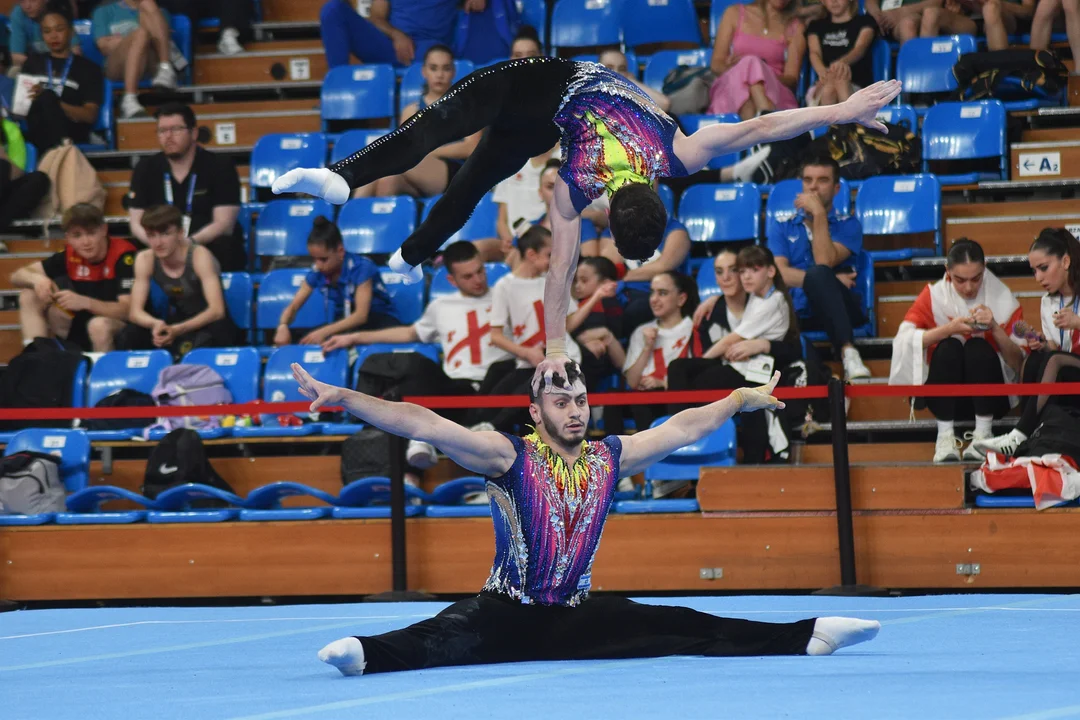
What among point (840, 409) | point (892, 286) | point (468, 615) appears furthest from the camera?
point (892, 286)

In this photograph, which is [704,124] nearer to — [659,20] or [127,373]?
[659,20]

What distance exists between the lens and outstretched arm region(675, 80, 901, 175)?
4.93 m

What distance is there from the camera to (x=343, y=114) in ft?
34.3

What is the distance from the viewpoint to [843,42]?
31.6ft

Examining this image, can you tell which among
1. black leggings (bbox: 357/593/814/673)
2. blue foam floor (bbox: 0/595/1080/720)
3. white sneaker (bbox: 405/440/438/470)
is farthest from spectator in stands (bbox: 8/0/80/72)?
black leggings (bbox: 357/593/814/673)

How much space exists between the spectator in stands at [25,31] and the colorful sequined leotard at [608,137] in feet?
23.1

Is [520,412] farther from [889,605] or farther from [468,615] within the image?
[468,615]

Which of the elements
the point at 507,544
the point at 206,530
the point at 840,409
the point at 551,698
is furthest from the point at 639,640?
the point at 206,530

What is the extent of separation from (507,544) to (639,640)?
572mm

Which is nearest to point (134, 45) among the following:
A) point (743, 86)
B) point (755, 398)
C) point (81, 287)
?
Result: point (81, 287)

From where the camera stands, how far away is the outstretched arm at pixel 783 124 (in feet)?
16.2

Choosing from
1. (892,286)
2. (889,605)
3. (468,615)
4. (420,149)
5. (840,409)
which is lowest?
(889,605)

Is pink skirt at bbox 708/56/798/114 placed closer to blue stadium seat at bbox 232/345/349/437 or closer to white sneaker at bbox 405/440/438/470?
blue stadium seat at bbox 232/345/349/437

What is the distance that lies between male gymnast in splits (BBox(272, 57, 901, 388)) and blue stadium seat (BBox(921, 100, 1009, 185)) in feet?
13.8
